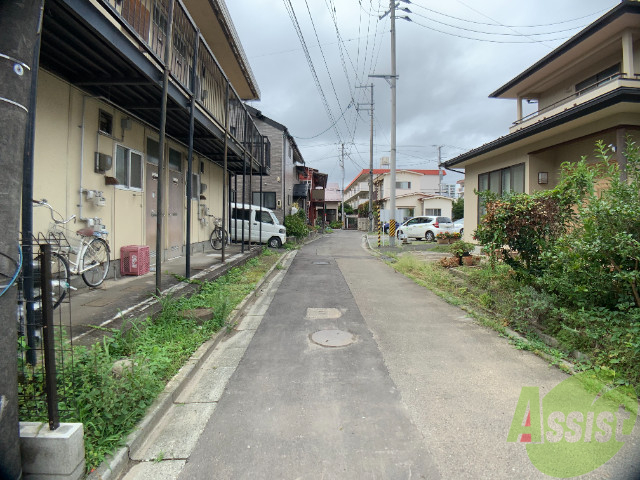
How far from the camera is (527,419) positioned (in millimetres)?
2992

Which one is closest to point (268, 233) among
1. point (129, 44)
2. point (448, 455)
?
point (129, 44)

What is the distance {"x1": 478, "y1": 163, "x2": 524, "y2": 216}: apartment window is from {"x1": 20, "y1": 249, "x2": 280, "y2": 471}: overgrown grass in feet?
27.4

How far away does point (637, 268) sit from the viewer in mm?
4207

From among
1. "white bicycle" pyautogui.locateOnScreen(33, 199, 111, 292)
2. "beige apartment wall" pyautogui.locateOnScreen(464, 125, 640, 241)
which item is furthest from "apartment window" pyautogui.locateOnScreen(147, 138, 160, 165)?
"beige apartment wall" pyautogui.locateOnScreen(464, 125, 640, 241)

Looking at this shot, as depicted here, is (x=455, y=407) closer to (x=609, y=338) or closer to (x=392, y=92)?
(x=609, y=338)

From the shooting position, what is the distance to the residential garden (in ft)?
13.2

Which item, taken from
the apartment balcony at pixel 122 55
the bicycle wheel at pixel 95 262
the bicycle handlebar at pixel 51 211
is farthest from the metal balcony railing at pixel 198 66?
the bicycle wheel at pixel 95 262

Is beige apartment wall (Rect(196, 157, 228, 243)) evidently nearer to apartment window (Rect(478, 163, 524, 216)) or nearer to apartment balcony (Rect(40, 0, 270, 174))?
apartment balcony (Rect(40, 0, 270, 174))

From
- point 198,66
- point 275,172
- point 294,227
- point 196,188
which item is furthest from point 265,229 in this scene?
point 198,66

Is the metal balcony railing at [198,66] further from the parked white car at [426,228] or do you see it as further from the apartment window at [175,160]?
the parked white car at [426,228]

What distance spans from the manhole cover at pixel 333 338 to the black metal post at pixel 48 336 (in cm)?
306

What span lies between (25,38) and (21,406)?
218cm

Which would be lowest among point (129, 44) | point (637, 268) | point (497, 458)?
point (497, 458)

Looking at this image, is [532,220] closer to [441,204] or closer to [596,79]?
[596,79]
